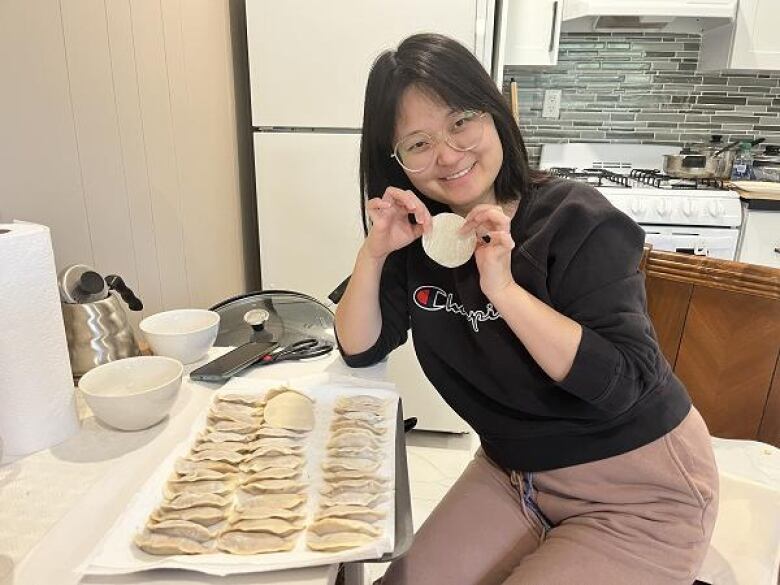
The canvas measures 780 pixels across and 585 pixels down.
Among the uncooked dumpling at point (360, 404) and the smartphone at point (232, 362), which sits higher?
the smartphone at point (232, 362)

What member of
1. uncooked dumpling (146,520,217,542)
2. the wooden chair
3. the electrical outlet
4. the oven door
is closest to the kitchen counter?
the oven door

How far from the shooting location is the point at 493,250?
0.83 meters

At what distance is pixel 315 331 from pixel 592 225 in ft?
2.05

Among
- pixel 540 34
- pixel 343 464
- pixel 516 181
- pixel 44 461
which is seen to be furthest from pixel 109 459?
pixel 540 34

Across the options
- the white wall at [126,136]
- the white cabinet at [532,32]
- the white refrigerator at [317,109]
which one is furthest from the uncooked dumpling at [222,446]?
the white cabinet at [532,32]

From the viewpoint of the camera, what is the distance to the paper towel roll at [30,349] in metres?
0.74

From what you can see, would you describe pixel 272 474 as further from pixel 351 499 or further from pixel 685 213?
pixel 685 213

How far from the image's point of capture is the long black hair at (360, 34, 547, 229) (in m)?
0.92

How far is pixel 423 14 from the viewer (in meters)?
1.87

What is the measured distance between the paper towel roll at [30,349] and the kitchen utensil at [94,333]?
0.58 feet

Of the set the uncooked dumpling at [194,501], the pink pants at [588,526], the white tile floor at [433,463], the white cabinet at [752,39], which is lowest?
the white tile floor at [433,463]

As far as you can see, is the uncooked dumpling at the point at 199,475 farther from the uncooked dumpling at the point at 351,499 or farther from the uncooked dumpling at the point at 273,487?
the uncooked dumpling at the point at 351,499

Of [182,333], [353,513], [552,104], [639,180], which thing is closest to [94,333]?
[182,333]

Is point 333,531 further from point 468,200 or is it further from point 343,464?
point 468,200
